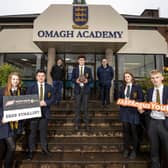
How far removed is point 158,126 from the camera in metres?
2.89

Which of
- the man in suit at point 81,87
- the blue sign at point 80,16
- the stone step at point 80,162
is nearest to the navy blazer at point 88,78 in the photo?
the man in suit at point 81,87

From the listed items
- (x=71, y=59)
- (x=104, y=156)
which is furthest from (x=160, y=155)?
(x=71, y=59)

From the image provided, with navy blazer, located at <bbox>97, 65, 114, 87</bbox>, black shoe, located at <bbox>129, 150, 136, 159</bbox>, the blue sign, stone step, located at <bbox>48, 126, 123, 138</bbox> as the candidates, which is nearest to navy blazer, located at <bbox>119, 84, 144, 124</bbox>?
black shoe, located at <bbox>129, 150, 136, 159</bbox>

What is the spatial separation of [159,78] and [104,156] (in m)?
2.01

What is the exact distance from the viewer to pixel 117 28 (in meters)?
8.52

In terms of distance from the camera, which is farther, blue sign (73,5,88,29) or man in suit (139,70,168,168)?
blue sign (73,5,88,29)

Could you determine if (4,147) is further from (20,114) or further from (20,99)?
(20,99)

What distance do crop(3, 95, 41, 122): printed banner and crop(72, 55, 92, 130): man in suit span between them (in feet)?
4.53

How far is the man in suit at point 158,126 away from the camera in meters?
2.88

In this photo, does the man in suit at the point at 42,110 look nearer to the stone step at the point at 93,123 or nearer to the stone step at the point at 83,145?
the stone step at the point at 83,145

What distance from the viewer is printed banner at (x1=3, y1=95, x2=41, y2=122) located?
288cm

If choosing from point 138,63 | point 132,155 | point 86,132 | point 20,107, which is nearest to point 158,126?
point 132,155

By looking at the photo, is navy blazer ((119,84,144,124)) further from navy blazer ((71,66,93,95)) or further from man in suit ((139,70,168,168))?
navy blazer ((71,66,93,95))

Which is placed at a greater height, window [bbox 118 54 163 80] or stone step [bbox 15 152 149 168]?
window [bbox 118 54 163 80]
